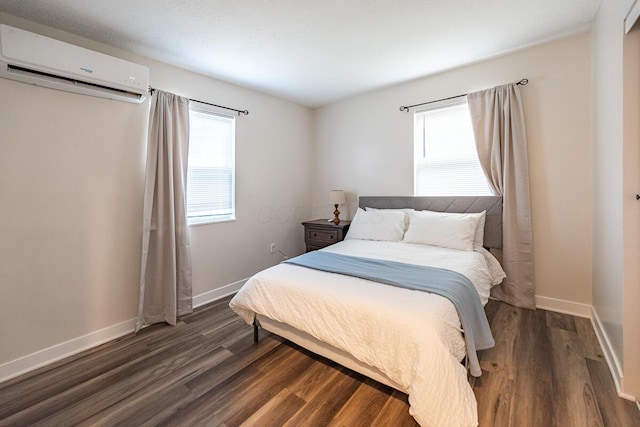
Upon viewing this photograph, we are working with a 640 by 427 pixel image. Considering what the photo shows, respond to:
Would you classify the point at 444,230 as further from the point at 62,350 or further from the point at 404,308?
the point at 62,350

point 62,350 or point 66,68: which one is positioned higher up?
point 66,68

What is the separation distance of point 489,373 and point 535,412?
0.32 meters

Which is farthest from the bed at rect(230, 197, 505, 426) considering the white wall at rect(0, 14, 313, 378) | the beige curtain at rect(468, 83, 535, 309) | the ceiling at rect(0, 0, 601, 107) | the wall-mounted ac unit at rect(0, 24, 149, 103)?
the wall-mounted ac unit at rect(0, 24, 149, 103)

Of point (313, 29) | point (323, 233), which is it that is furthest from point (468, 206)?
point (313, 29)

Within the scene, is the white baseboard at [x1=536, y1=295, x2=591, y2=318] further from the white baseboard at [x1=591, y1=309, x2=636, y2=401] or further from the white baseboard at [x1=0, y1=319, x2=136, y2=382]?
the white baseboard at [x1=0, y1=319, x2=136, y2=382]

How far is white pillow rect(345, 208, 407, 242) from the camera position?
2953 millimetres

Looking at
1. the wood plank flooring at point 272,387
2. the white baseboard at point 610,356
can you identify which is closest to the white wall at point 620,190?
the white baseboard at point 610,356

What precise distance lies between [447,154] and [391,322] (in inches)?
92.8

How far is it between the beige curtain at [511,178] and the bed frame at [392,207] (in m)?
0.10

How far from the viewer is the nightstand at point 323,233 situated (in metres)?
3.45

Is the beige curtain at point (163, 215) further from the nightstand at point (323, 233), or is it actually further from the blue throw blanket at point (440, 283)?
the nightstand at point (323, 233)

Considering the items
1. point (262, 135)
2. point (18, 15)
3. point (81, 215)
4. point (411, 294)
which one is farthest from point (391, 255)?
point (18, 15)

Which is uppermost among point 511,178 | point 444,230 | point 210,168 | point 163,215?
point 210,168

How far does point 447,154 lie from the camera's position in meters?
3.09
